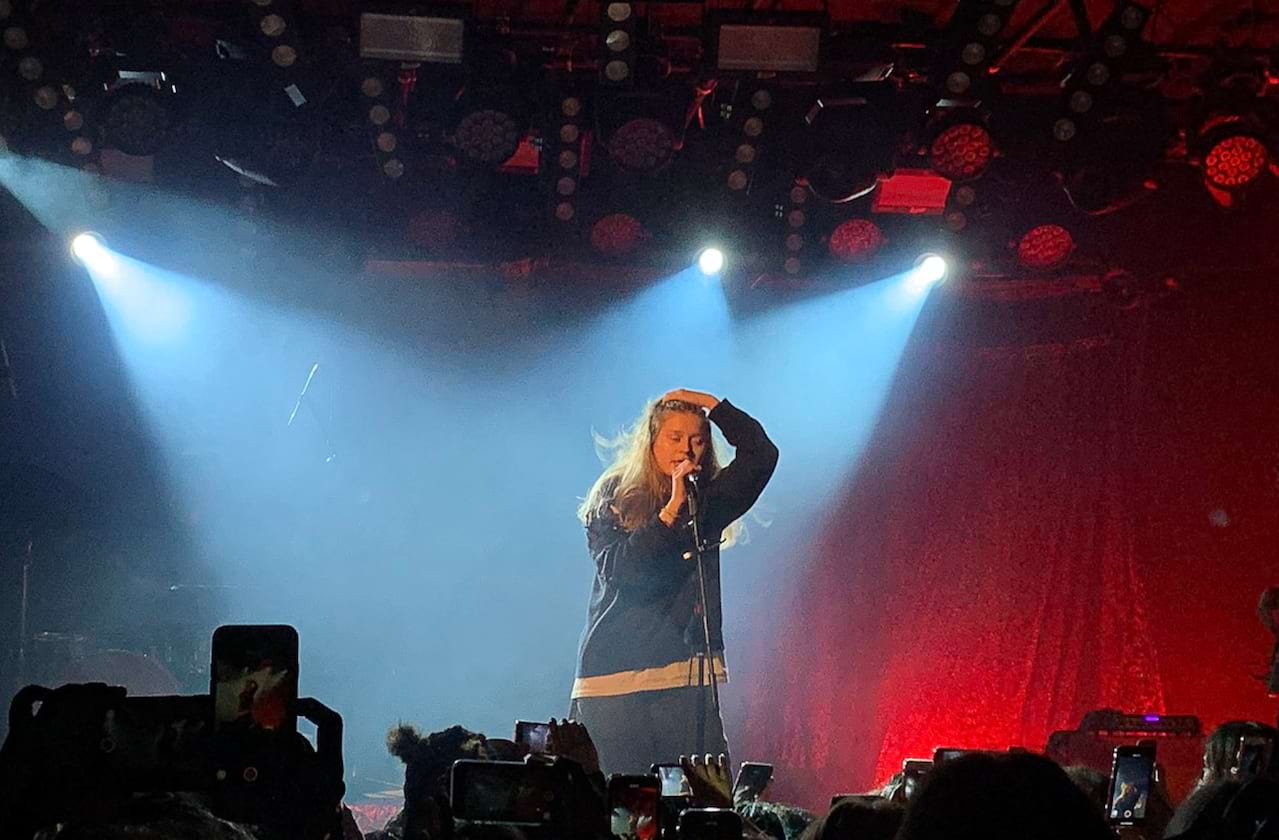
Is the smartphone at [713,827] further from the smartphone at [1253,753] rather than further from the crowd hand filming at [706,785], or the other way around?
the smartphone at [1253,753]

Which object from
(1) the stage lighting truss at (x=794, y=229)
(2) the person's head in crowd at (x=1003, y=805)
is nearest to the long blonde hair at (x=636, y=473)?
(1) the stage lighting truss at (x=794, y=229)

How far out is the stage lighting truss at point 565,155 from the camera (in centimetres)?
546

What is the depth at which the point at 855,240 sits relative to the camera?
6242mm

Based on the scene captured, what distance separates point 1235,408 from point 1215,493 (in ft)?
1.45

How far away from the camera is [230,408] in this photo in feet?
23.0

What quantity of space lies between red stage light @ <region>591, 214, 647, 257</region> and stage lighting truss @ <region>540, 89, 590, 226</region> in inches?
5.2

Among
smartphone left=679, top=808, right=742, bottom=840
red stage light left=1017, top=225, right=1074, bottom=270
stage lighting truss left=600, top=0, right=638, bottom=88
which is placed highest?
stage lighting truss left=600, top=0, right=638, bottom=88

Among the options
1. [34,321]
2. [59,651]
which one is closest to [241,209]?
[34,321]

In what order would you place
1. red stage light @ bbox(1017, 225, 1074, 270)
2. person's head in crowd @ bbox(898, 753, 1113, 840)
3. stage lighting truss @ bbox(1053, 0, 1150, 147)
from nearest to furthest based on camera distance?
person's head in crowd @ bbox(898, 753, 1113, 840)
stage lighting truss @ bbox(1053, 0, 1150, 147)
red stage light @ bbox(1017, 225, 1074, 270)

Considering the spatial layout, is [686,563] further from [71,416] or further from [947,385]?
[71,416]

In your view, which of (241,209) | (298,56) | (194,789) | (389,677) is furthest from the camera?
(389,677)

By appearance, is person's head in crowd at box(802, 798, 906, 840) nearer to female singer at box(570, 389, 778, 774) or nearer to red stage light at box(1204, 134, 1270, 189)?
red stage light at box(1204, 134, 1270, 189)

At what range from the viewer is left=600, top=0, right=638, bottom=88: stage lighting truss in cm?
505

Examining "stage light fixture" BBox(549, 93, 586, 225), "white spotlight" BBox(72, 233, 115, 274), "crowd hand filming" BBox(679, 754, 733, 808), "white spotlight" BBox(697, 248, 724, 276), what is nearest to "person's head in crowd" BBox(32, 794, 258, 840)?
"crowd hand filming" BBox(679, 754, 733, 808)
